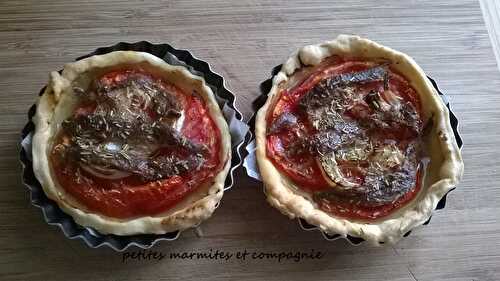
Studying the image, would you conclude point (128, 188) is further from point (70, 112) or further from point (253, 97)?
point (253, 97)

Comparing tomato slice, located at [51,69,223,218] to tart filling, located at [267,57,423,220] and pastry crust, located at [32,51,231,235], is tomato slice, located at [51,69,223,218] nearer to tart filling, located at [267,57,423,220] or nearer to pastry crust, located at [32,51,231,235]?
pastry crust, located at [32,51,231,235]

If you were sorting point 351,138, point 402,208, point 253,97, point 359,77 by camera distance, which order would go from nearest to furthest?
point 402,208 → point 351,138 → point 359,77 → point 253,97

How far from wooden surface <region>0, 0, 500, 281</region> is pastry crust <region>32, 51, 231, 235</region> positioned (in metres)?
0.28

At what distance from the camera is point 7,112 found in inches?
149

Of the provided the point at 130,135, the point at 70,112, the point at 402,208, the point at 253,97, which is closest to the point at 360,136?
the point at 402,208

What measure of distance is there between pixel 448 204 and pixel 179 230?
1.69 m

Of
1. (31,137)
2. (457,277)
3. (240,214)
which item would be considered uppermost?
(31,137)

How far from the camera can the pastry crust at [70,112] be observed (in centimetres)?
319

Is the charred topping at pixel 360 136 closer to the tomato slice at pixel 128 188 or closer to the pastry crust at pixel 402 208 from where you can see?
the pastry crust at pixel 402 208

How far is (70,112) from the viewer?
3496mm

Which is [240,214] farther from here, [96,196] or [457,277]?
[457,277]

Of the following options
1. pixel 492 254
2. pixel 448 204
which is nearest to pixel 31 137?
pixel 448 204

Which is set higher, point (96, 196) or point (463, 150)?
point (96, 196)

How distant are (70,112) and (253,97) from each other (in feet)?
3.80
